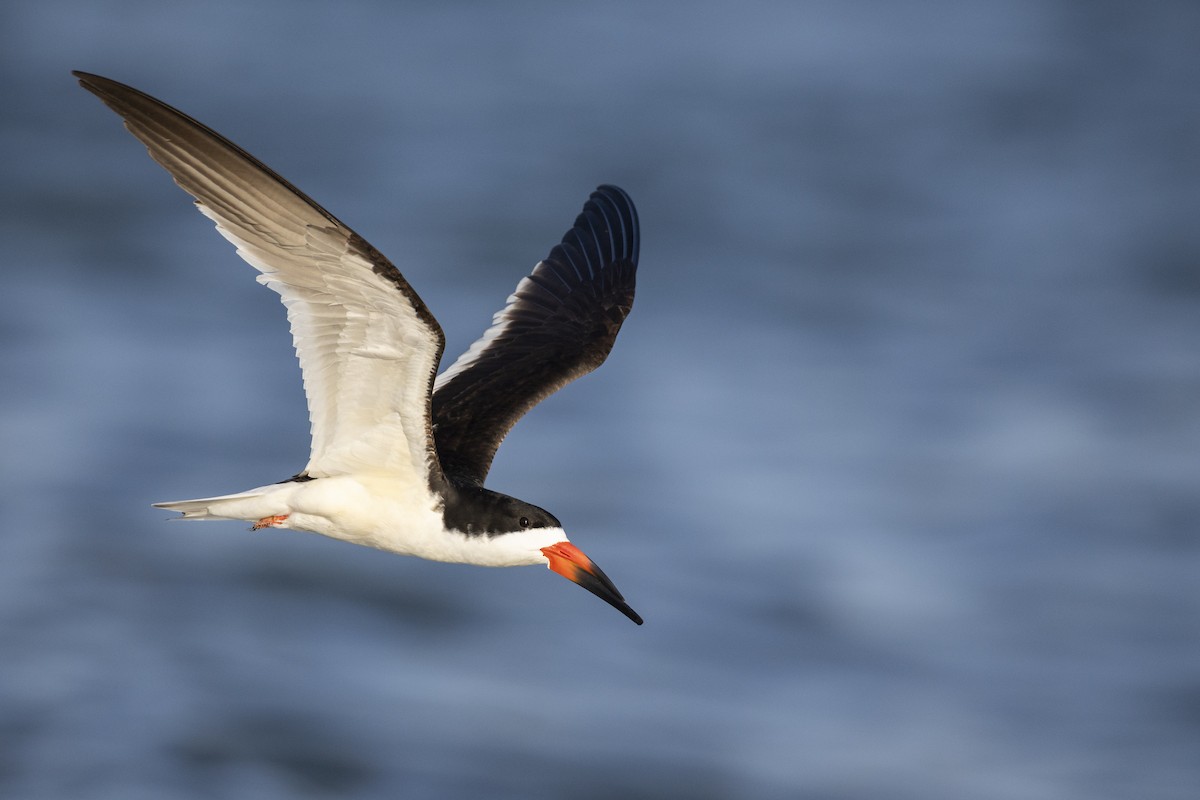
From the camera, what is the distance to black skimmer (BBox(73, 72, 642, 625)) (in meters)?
6.48

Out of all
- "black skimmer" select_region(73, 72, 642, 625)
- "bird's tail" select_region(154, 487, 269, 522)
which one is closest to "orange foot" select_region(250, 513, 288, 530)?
"black skimmer" select_region(73, 72, 642, 625)

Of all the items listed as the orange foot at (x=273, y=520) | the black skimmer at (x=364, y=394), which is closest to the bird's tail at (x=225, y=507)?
the black skimmer at (x=364, y=394)

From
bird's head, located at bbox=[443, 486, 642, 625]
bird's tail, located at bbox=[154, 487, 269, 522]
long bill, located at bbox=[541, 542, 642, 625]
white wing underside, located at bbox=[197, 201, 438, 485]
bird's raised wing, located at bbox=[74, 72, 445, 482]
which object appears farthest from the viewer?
long bill, located at bbox=[541, 542, 642, 625]

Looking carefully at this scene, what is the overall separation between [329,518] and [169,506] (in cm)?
78

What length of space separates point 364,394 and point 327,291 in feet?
1.98

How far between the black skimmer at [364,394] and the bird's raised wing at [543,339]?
2 centimetres

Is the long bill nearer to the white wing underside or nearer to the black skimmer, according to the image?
the black skimmer

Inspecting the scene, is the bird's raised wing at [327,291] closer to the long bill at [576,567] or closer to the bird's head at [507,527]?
the bird's head at [507,527]

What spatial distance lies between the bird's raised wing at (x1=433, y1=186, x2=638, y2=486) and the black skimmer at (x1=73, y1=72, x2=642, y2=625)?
2 centimetres

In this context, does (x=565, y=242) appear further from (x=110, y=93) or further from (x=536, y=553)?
(x=110, y=93)

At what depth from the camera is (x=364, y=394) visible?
7160mm

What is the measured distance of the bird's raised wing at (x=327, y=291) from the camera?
641 centimetres

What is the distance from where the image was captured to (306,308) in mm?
6859

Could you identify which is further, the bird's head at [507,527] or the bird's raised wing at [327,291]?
the bird's head at [507,527]
